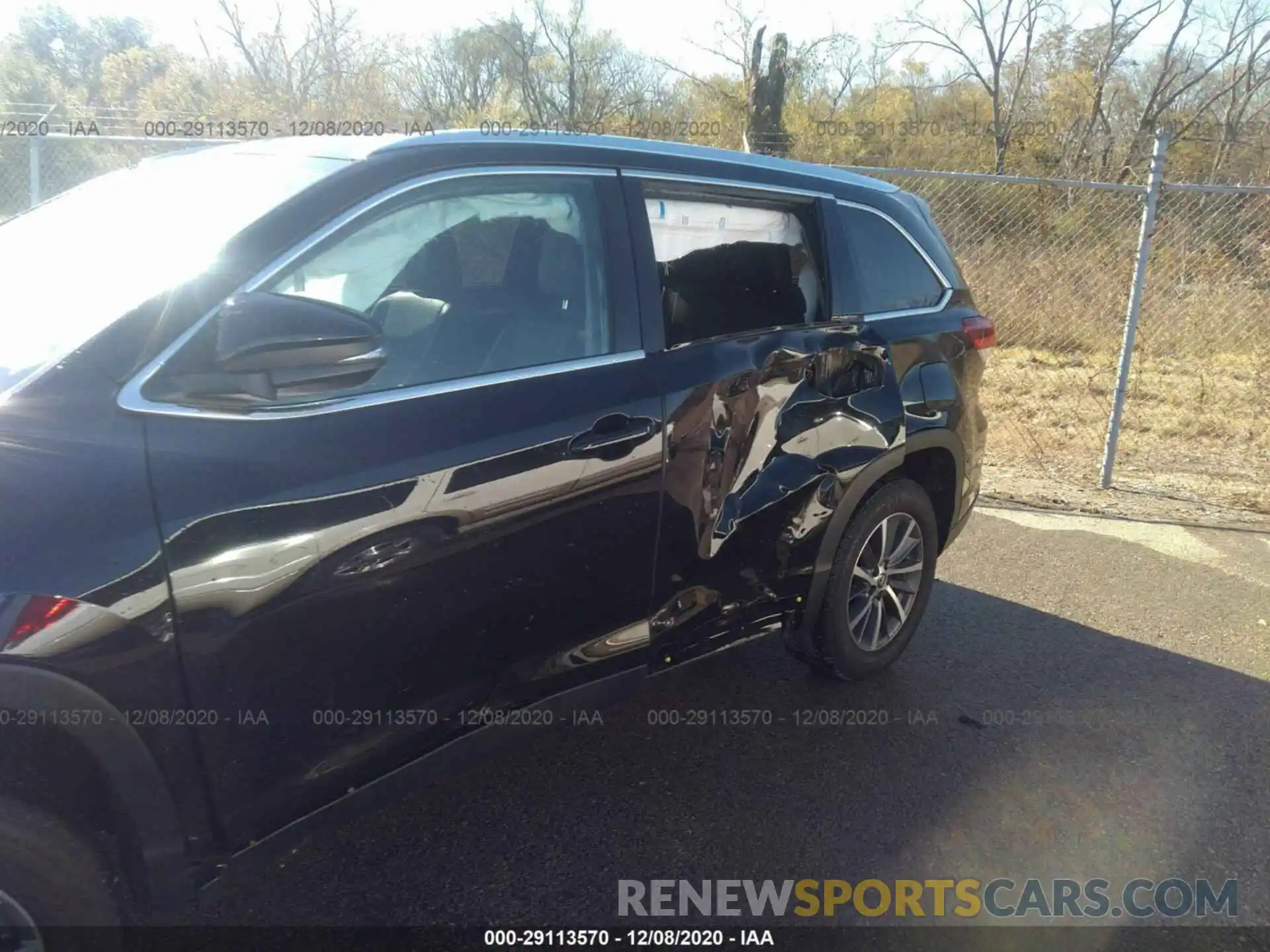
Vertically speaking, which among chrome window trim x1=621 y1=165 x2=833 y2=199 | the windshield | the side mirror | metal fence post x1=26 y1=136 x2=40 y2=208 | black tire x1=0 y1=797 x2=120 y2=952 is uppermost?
metal fence post x1=26 y1=136 x2=40 y2=208

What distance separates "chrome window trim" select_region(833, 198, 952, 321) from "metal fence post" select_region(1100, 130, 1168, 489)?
2767mm

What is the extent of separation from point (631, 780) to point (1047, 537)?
3473 millimetres

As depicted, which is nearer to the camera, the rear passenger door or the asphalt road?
the asphalt road

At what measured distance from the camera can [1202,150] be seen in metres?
21.2

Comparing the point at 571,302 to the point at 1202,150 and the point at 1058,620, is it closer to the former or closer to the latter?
the point at 1058,620

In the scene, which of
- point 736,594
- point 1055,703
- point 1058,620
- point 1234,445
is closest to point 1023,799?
point 1055,703

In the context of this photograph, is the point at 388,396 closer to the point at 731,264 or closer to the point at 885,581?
the point at 731,264

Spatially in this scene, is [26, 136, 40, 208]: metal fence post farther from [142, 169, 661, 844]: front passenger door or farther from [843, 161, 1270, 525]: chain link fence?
[843, 161, 1270, 525]: chain link fence

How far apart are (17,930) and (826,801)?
84.8 inches

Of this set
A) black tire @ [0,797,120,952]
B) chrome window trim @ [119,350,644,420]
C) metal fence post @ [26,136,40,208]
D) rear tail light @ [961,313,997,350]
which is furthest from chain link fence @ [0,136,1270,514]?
black tire @ [0,797,120,952]

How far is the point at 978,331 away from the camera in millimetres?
3848

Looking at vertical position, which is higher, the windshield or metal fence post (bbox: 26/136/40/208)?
metal fence post (bbox: 26/136/40/208)

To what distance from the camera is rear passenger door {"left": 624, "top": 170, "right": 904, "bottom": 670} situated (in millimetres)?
2725

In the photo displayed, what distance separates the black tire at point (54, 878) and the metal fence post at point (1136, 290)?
19.9 ft
